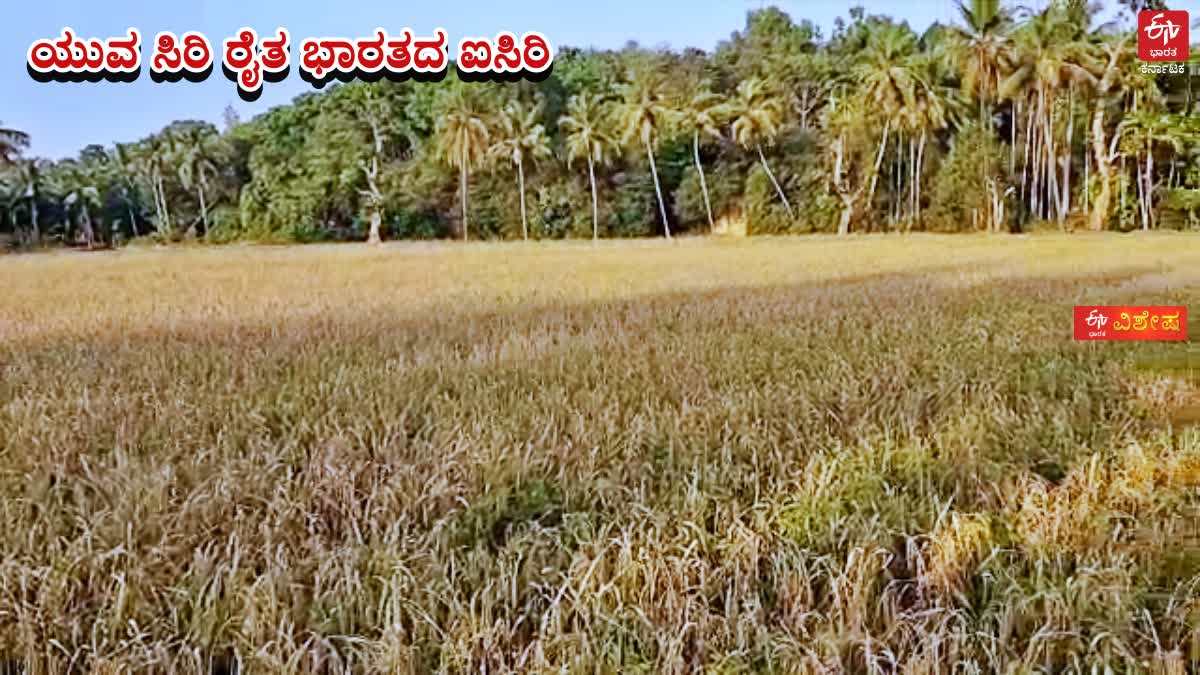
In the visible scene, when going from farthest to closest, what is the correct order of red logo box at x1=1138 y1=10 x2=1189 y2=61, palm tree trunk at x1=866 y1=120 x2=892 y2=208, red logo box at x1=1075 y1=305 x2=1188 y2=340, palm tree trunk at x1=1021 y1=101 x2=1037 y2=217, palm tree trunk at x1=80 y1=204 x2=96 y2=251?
1. palm tree trunk at x1=866 y1=120 x2=892 y2=208
2. palm tree trunk at x1=1021 y1=101 x2=1037 y2=217
3. palm tree trunk at x1=80 y1=204 x2=96 y2=251
4. red logo box at x1=1075 y1=305 x2=1188 y2=340
5. red logo box at x1=1138 y1=10 x2=1189 y2=61

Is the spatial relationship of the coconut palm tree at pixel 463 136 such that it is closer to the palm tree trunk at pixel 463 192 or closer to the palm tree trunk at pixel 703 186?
the palm tree trunk at pixel 463 192

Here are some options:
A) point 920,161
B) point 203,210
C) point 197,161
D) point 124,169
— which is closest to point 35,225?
point 124,169

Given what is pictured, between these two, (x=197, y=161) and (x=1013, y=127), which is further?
(x=1013, y=127)

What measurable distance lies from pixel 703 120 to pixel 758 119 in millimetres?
1763

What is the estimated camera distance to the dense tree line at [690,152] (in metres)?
12.8

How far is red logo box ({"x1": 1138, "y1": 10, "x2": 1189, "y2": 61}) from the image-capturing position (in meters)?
2.99

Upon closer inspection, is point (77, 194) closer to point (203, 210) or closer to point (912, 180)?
point (203, 210)

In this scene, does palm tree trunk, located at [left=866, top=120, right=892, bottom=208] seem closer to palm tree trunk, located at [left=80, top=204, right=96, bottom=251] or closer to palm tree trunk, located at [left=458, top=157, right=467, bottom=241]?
palm tree trunk, located at [left=458, top=157, right=467, bottom=241]

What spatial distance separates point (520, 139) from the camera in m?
23.7

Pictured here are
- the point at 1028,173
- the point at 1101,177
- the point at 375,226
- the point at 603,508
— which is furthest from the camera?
the point at 1028,173

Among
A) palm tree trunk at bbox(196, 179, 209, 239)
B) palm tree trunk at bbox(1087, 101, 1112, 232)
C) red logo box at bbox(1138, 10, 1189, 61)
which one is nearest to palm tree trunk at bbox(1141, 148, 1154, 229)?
palm tree trunk at bbox(1087, 101, 1112, 232)

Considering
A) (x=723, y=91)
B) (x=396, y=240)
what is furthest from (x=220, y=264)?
(x=723, y=91)

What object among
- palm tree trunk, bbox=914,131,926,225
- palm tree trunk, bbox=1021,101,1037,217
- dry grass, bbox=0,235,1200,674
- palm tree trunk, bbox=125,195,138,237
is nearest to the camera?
dry grass, bbox=0,235,1200,674

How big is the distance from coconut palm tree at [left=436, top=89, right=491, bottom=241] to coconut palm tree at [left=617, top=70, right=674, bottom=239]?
5297mm
